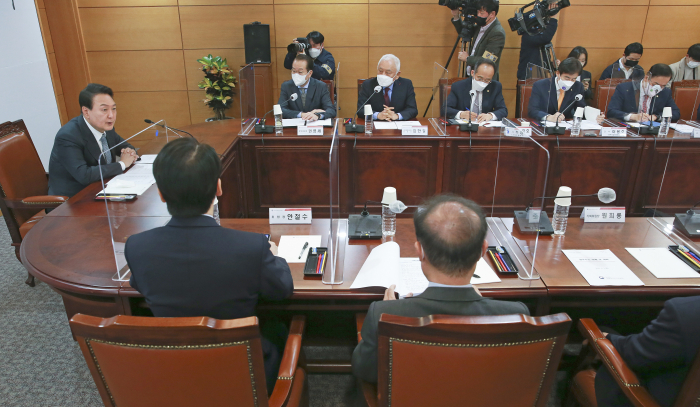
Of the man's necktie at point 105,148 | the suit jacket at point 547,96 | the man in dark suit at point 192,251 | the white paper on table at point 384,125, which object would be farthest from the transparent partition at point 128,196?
the suit jacket at point 547,96

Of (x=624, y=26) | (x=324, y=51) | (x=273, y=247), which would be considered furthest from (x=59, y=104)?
(x=624, y=26)

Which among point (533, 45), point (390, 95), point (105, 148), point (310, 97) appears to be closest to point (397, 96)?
point (390, 95)

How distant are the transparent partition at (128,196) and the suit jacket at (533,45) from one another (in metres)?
3.71

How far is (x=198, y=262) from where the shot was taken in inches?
44.8

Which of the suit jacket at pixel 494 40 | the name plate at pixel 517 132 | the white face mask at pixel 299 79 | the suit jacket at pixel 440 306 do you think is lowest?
the suit jacket at pixel 440 306

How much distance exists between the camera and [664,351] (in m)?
1.12

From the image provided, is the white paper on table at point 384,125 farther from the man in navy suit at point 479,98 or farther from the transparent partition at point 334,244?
the transparent partition at point 334,244

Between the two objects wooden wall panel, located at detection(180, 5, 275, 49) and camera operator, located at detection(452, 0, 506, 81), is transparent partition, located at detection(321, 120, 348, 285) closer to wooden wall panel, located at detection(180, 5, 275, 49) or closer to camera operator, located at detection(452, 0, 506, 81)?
camera operator, located at detection(452, 0, 506, 81)

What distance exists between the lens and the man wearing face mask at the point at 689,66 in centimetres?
454

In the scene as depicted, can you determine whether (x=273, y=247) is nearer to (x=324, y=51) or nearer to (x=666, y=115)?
(x=666, y=115)

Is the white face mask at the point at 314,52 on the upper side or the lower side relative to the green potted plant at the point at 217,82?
upper

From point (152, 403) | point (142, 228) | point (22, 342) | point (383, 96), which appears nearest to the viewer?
point (152, 403)

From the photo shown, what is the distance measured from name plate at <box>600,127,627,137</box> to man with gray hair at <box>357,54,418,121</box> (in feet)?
4.57

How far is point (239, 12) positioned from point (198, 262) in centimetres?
462
